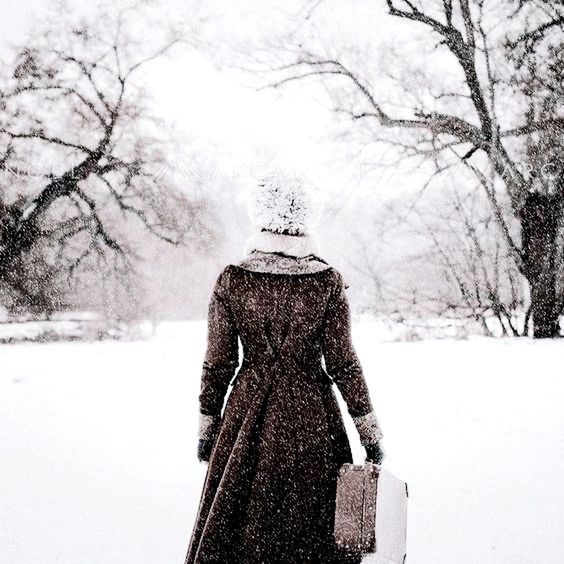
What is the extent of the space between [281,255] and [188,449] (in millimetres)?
2241

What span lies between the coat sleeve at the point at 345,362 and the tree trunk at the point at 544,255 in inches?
182

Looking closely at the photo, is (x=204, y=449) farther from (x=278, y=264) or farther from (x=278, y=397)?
(x=278, y=264)

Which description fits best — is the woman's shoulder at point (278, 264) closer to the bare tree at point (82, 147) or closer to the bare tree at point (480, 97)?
the bare tree at point (82, 147)

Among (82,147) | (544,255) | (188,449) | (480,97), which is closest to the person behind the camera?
(188,449)

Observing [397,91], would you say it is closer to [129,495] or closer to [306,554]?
[129,495]

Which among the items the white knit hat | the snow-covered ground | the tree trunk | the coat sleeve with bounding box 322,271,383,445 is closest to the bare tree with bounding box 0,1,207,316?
the snow-covered ground

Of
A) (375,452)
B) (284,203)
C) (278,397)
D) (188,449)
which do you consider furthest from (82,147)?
(375,452)

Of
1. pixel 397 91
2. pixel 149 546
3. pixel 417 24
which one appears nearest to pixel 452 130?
pixel 397 91

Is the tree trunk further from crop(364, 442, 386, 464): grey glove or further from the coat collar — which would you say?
the coat collar

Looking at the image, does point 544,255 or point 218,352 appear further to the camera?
point 544,255

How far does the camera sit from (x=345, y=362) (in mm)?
1415

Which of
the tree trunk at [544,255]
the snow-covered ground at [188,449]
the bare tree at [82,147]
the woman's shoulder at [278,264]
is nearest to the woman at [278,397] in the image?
the woman's shoulder at [278,264]

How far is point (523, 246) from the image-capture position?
5.53 m

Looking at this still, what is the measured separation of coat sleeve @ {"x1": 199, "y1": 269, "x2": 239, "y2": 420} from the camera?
141 cm
